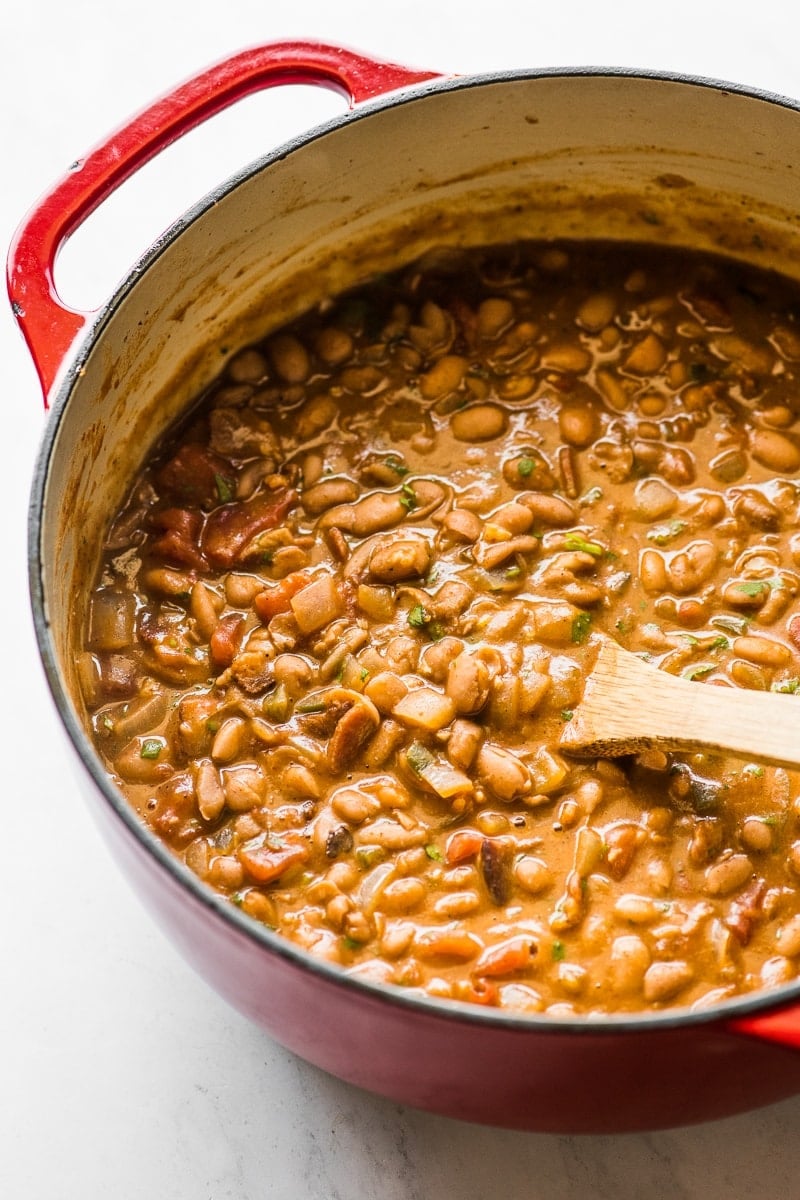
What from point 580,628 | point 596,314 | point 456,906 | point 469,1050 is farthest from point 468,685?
point 596,314

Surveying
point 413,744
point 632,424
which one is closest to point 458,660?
point 413,744

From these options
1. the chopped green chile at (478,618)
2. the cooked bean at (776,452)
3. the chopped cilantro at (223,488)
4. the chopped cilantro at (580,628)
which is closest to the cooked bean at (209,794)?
the chopped green chile at (478,618)

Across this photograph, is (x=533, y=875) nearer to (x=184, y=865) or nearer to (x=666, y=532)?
(x=184, y=865)

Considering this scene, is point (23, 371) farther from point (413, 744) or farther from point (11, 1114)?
point (11, 1114)

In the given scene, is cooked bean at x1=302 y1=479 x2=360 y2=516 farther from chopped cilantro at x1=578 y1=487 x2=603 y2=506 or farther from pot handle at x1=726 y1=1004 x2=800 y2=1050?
pot handle at x1=726 y1=1004 x2=800 y2=1050

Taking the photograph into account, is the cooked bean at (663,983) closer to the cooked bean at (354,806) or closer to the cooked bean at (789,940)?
the cooked bean at (789,940)

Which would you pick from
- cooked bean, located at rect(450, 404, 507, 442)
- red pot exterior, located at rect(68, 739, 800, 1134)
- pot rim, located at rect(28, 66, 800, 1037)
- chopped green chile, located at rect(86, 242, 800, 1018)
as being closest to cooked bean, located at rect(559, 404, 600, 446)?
chopped green chile, located at rect(86, 242, 800, 1018)
